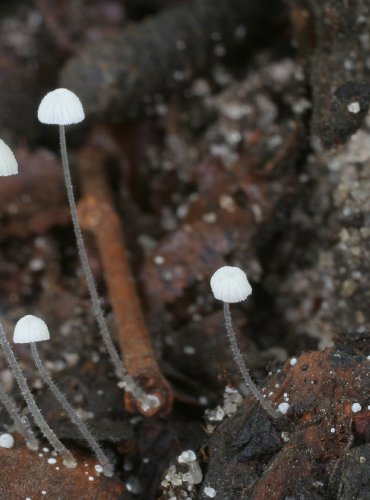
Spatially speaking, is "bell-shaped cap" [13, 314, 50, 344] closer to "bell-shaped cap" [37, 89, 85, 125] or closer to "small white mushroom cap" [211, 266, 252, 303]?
"small white mushroom cap" [211, 266, 252, 303]

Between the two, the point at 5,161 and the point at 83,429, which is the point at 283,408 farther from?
the point at 5,161

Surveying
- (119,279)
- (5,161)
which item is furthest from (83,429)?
(5,161)

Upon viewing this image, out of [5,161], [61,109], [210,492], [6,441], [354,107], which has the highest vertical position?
[61,109]

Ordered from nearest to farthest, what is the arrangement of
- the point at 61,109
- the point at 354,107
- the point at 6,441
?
the point at 61,109 < the point at 6,441 < the point at 354,107

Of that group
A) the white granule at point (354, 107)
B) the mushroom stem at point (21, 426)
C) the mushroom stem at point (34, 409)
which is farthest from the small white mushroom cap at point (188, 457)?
the white granule at point (354, 107)

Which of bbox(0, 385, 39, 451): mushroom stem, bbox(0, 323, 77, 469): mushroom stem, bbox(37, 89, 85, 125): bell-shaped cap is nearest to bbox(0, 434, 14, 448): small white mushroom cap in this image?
bbox(0, 385, 39, 451): mushroom stem

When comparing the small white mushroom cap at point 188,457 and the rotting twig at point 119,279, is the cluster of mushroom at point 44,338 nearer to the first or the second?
the rotting twig at point 119,279
